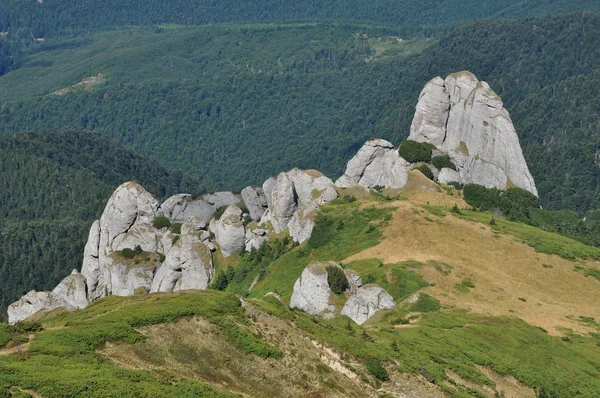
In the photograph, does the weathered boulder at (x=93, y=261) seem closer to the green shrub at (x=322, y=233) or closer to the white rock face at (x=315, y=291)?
the green shrub at (x=322, y=233)

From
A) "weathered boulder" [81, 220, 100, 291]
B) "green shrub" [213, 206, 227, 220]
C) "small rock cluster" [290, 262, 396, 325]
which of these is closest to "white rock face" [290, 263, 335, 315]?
"small rock cluster" [290, 262, 396, 325]

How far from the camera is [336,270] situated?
261 feet

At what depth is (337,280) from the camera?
78.8 m

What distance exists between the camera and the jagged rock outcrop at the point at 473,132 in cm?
14688

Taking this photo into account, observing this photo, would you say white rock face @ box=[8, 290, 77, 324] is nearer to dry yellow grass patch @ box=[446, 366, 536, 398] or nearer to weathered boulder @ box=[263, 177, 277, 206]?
weathered boulder @ box=[263, 177, 277, 206]

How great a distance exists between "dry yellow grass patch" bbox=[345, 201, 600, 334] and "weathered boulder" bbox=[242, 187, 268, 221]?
40.9 metres

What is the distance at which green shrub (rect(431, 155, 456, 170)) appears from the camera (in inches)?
5595

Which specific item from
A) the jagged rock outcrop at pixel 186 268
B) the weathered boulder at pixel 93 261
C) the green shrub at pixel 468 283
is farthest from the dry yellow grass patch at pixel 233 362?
the weathered boulder at pixel 93 261

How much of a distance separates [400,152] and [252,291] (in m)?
46.9

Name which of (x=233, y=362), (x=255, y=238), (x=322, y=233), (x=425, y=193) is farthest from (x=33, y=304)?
(x=233, y=362)

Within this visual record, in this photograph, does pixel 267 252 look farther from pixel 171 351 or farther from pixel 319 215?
pixel 171 351

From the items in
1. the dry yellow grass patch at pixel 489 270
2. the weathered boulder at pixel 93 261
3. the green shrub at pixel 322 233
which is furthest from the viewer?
the weathered boulder at pixel 93 261

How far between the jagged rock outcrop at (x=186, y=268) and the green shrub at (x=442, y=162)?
39.6 metres

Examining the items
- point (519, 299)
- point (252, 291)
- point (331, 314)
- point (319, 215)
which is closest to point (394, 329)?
point (331, 314)
